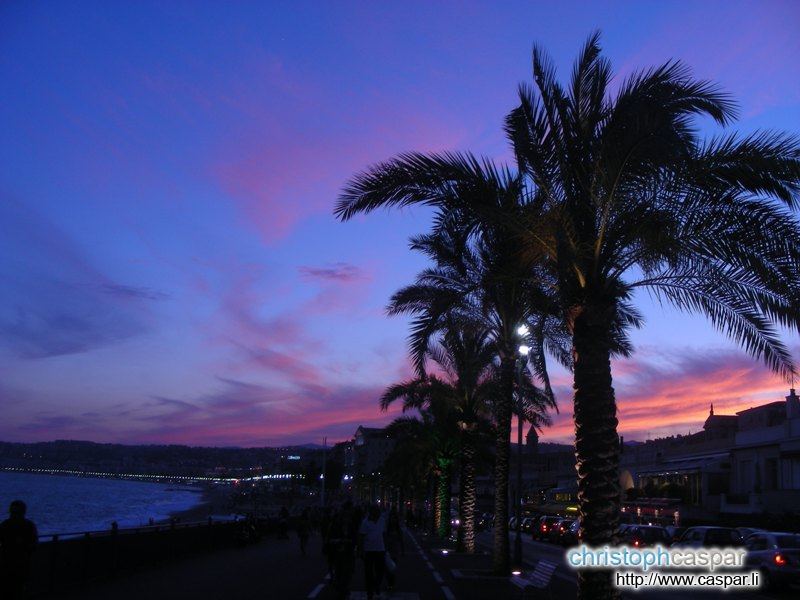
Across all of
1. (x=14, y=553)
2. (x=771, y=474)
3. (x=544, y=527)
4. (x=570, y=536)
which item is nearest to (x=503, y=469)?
(x=14, y=553)

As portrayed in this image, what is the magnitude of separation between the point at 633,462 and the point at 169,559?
49715 mm

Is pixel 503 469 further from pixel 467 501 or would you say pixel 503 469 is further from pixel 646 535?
pixel 646 535

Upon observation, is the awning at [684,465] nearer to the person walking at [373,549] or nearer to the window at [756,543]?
the window at [756,543]

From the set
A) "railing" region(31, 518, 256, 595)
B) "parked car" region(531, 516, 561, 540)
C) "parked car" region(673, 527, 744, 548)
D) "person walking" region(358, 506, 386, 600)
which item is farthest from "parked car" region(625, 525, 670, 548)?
"parked car" region(531, 516, 561, 540)

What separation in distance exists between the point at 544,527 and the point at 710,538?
26461 millimetres

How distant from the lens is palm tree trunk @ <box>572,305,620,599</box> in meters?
10.1

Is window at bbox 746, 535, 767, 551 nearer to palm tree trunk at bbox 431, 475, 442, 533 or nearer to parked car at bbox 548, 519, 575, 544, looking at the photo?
parked car at bbox 548, 519, 575, 544

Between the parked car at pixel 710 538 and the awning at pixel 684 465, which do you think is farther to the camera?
the awning at pixel 684 465

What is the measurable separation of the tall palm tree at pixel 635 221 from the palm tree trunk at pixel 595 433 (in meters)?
0.01

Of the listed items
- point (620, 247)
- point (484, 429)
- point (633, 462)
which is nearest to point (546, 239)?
point (620, 247)

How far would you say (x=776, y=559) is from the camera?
19.7m

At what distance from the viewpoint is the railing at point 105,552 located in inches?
586

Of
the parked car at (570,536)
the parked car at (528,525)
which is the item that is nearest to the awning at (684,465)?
the parked car at (528,525)

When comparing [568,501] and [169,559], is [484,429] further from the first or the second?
[568,501]
